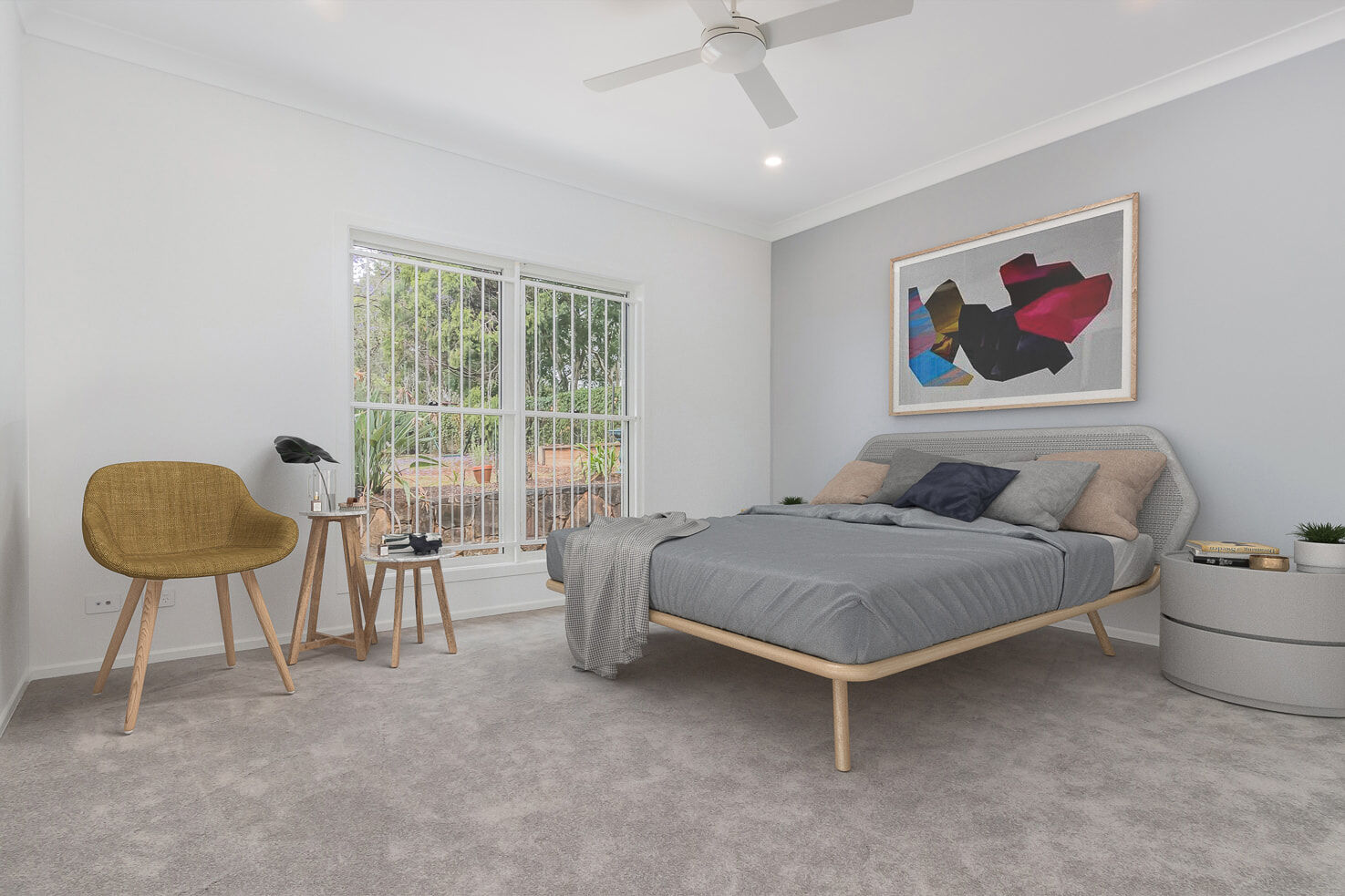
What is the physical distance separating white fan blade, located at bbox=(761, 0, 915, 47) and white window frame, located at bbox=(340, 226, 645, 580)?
92.7 inches

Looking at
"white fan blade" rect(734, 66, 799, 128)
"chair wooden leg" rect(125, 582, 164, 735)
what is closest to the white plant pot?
"white fan blade" rect(734, 66, 799, 128)

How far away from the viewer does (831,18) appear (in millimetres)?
2527

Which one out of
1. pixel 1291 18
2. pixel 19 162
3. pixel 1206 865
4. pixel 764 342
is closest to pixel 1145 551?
pixel 1206 865

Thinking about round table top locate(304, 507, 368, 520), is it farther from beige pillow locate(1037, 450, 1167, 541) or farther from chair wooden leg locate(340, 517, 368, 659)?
beige pillow locate(1037, 450, 1167, 541)

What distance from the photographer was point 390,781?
2.01m

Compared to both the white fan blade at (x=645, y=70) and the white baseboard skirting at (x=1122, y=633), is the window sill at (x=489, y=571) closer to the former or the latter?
the white fan blade at (x=645, y=70)

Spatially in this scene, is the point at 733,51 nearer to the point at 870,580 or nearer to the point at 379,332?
the point at 870,580

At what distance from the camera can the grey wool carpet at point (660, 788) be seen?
1560 millimetres

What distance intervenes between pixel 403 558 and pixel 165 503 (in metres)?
1.02

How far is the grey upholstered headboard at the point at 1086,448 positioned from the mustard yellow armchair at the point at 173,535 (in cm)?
368

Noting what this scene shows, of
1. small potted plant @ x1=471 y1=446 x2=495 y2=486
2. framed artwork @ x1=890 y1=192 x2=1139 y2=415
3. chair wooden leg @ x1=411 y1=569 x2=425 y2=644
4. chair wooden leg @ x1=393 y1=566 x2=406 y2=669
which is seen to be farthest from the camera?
small potted plant @ x1=471 y1=446 x2=495 y2=486

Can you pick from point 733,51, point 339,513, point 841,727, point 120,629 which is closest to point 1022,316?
point 733,51

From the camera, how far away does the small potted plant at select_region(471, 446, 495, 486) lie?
439 cm

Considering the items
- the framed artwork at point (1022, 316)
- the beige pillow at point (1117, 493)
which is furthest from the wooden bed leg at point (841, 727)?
the framed artwork at point (1022, 316)
